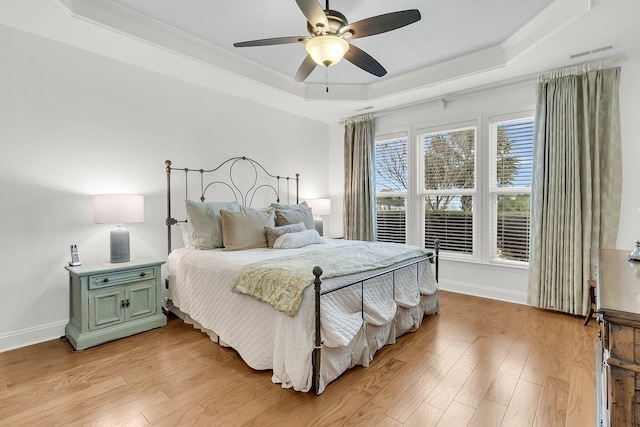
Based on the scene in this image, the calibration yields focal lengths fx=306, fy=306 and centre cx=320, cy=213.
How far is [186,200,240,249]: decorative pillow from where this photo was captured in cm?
309

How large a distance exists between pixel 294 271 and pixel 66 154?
7.87 ft

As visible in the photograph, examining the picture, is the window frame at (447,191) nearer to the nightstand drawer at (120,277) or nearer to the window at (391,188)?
the window at (391,188)

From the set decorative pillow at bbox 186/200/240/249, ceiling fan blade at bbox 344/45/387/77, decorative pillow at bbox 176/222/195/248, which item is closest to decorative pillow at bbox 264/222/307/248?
decorative pillow at bbox 186/200/240/249

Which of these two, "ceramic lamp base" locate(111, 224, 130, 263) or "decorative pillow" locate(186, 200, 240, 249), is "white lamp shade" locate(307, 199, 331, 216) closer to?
"decorative pillow" locate(186, 200, 240, 249)

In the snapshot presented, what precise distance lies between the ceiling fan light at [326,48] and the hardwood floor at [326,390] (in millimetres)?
2175

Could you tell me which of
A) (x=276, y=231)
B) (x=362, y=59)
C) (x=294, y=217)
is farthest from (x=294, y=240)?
(x=362, y=59)

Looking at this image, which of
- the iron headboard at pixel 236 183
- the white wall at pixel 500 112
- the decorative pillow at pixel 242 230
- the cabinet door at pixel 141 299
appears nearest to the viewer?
the cabinet door at pixel 141 299

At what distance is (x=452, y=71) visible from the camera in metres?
3.48

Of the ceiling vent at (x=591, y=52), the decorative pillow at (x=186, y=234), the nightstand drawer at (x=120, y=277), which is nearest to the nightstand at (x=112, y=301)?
the nightstand drawer at (x=120, y=277)

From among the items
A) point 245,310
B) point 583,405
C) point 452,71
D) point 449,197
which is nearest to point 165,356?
point 245,310

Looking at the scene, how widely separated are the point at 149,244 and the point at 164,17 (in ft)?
7.12

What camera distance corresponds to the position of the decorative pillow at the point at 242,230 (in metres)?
3.05

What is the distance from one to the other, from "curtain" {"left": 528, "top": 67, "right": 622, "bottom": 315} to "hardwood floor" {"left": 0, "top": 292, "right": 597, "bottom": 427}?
0.64 m

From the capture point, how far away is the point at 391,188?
4738 mm
